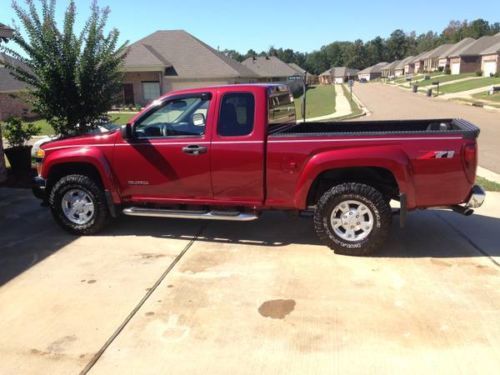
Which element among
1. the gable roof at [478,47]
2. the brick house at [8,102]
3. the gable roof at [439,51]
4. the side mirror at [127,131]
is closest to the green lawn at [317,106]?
the brick house at [8,102]

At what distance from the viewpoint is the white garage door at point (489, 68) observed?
66.2 meters

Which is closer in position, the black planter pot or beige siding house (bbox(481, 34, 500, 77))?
the black planter pot

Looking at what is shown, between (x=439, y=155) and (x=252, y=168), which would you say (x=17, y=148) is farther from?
(x=439, y=155)

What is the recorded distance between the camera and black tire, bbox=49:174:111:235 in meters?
6.19

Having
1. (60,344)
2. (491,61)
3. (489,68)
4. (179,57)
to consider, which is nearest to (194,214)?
(60,344)

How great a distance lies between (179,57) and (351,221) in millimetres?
36144

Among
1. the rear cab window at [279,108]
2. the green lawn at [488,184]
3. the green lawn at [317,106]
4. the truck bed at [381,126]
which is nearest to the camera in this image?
the rear cab window at [279,108]

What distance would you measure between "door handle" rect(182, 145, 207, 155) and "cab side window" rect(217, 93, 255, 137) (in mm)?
272

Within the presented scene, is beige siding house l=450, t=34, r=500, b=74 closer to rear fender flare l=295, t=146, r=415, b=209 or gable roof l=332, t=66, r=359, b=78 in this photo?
gable roof l=332, t=66, r=359, b=78

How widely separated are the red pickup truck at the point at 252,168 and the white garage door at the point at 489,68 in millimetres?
69206

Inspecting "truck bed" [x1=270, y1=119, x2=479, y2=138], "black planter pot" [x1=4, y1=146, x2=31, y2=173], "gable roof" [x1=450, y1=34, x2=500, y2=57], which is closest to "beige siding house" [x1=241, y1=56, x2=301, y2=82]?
"gable roof" [x1=450, y1=34, x2=500, y2=57]

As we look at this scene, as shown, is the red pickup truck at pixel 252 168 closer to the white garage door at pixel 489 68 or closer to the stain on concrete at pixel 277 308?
the stain on concrete at pixel 277 308

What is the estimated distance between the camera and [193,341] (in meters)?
3.77

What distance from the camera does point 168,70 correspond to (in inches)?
1491
